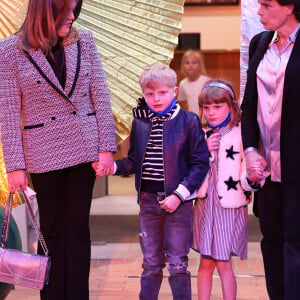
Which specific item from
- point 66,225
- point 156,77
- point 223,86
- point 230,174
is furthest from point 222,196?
point 66,225

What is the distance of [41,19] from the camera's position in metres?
2.40

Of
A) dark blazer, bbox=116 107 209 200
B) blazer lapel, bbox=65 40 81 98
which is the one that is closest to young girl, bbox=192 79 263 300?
dark blazer, bbox=116 107 209 200

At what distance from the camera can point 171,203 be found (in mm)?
2602

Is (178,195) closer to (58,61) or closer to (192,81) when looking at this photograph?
(58,61)

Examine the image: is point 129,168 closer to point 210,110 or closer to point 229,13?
point 210,110

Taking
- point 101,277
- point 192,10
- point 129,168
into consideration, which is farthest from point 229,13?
point 129,168

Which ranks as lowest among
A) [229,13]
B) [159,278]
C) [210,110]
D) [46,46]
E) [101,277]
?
[101,277]

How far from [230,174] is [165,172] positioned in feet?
1.03

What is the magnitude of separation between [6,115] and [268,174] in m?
0.95

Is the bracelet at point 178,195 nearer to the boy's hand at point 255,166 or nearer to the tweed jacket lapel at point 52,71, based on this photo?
the boy's hand at point 255,166

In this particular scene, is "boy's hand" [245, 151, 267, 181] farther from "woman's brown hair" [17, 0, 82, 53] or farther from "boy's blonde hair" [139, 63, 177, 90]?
"woman's brown hair" [17, 0, 82, 53]

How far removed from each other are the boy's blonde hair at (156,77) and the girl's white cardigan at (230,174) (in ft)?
1.16

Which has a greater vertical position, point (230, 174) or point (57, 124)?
point (57, 124)

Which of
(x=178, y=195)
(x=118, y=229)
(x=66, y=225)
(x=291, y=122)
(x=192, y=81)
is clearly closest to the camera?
(x=291, y=122)
